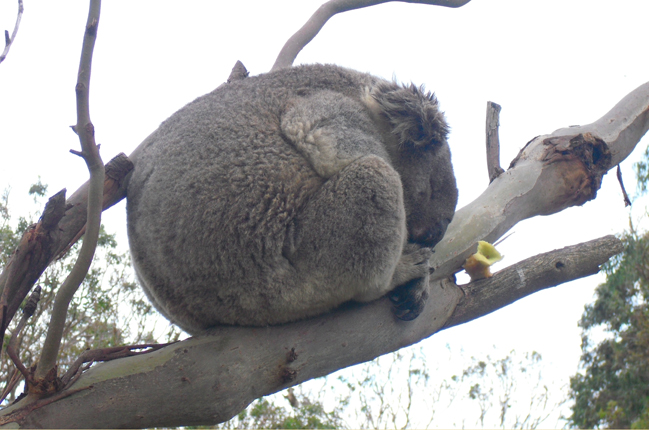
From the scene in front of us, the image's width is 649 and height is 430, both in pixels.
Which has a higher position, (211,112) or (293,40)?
(293,40)

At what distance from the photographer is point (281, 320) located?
8.35 ft

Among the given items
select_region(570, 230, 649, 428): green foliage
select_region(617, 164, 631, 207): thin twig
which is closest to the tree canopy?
select_region(570, 230, 649, 428): green foliage

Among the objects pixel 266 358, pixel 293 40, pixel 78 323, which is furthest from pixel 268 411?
pixel 266 358

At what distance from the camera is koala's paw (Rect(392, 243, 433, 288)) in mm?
2715

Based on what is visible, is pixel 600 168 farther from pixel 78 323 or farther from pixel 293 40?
pixel 78 323

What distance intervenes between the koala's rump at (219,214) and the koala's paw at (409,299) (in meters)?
0.58

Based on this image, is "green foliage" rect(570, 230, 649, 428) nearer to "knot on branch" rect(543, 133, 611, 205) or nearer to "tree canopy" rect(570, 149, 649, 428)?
"tree canopy" rect(570, 149, 649, 428)

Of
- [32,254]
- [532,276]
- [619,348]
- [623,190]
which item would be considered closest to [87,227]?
[32,254]

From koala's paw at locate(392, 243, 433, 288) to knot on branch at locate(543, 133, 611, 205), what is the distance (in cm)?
158

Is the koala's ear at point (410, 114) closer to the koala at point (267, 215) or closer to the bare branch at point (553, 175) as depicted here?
the koala at point (267, 215)

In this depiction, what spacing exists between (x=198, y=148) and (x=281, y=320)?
929mm


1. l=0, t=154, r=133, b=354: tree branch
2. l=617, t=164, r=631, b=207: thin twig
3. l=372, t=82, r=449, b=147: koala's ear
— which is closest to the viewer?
l=0, t=154, r=133, b=354: tree branch

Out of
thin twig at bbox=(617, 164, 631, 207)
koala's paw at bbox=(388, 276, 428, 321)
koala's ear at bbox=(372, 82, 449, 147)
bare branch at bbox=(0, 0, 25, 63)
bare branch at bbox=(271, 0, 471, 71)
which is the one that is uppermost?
bare branch at bbox=(271, 0, 471, 71)

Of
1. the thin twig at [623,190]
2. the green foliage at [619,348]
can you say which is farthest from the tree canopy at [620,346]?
the thin twig at [623,190]
